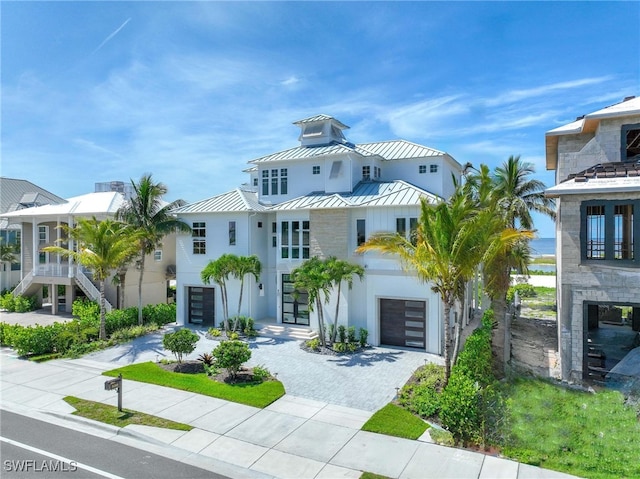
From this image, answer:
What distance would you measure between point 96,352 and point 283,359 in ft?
28.6

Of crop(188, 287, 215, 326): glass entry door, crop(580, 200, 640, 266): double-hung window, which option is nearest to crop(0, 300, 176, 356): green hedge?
crop(188, 287, 215, 326): glass entry door

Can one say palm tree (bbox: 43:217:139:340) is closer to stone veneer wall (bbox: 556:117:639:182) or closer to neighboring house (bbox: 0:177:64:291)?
neighboring house (bbox: 0:177:64:291)

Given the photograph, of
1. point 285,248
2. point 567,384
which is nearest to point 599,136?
point 567,384

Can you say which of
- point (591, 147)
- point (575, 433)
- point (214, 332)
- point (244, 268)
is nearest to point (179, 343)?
point (214, 332)

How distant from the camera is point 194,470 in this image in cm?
926

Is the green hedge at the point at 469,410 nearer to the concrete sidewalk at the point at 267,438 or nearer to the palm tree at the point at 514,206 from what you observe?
the concrete sidewalk at the point at 267,438

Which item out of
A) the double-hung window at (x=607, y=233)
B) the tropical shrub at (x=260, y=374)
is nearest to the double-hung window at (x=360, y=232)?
the tropical shrub at (x=260, y=374)

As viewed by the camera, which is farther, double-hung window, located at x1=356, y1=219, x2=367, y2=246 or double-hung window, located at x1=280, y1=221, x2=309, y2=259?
double-hung window, located at x1=280, y1=221, x2=309, y2=259

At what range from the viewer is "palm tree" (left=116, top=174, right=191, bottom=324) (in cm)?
2369

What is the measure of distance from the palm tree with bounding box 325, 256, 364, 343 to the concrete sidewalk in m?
6.46

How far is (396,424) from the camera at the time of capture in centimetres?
1136

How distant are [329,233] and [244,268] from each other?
15.5 ft

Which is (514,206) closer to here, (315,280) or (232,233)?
(315,280)

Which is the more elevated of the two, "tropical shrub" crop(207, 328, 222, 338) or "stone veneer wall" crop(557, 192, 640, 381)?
"stone veneer wall" crop(557, 192, 640, 381)
